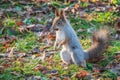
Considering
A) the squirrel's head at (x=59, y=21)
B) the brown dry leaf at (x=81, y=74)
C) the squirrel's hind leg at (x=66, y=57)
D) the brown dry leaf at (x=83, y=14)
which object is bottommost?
the brown dry leaf at (x=81, y=74)

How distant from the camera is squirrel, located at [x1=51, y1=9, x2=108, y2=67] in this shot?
18.6ft

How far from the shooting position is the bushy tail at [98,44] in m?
5.72

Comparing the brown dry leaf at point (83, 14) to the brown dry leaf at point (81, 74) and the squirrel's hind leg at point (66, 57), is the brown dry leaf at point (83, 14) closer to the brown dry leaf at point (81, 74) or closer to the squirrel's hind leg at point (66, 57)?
the squirrel's hind leg at point (66, 57)

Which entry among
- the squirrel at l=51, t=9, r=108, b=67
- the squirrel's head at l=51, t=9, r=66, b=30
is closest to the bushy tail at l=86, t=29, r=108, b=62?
the squirrel at l=51, t=9, r=108, b=67

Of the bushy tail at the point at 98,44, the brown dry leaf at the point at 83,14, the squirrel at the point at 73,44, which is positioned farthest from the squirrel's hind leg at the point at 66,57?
the brown dry leaf at the point at 83,14

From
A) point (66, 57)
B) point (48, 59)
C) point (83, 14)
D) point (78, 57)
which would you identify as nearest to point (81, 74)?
point (78, 57)

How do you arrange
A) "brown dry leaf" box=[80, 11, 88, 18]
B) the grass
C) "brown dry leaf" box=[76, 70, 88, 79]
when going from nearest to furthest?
"brown dry leaf" box=[76, 70, 88, 79], the grass, "brown dry leaf" box=[80, 11, 88, 18]

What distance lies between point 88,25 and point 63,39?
176 centimetres

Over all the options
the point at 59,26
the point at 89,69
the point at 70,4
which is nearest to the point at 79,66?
the point at 89,69

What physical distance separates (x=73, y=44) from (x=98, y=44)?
1.19 ft

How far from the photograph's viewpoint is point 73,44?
225 inches

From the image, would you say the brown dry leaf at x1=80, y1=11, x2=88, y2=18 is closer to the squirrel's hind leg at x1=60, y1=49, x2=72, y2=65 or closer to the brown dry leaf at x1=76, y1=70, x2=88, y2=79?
the squirrel's hind leg at x1=60, y1=49, x2=72, y2=65

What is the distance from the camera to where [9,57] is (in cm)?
632

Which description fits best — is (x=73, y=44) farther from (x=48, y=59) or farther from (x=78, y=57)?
(x=48, y=59)
